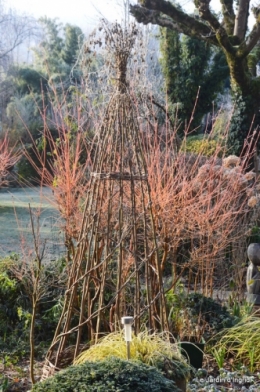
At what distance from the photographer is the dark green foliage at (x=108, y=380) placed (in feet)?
8.34

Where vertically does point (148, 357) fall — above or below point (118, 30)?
below

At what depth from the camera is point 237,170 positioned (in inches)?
259

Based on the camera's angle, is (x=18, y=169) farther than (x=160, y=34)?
Yes

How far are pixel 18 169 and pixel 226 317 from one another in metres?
13.5

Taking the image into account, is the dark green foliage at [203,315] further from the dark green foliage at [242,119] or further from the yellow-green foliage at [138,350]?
the dark green foliage at [242,119]

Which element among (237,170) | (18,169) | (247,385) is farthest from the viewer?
(18,169)

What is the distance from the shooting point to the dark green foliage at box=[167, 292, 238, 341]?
181 inches

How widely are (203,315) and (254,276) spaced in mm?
2156

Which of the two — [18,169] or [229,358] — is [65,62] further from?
[229,358]

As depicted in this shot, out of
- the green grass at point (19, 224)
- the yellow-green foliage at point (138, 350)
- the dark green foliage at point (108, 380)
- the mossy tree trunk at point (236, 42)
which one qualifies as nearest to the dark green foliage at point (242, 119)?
the mossy tree trunk at point (236, 42)

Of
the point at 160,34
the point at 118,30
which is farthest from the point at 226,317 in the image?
the point at 160,34

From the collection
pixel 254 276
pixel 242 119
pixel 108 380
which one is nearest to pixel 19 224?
pixel 242 119

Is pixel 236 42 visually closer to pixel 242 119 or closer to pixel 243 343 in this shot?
pixel 242 119

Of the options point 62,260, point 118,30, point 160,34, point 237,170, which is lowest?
point 62,260
